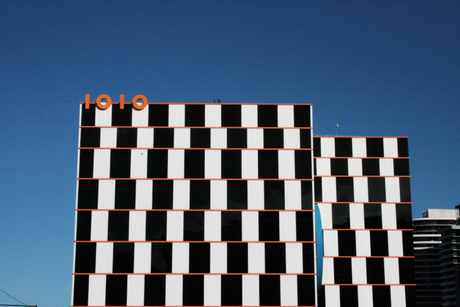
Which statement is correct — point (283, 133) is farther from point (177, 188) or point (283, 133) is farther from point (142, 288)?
point (142, 288)

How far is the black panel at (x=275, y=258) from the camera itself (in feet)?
165

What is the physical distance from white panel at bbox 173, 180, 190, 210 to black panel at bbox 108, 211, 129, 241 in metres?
5.03

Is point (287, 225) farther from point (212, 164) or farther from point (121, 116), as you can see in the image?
point (121, 116)

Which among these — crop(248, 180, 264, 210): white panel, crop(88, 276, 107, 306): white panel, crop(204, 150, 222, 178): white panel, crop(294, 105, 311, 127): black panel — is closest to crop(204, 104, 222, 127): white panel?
crop(204, 150, 222, 178): white panel

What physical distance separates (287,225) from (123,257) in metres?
16.4

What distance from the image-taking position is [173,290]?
163 ft

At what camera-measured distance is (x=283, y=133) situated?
53531 millimetres

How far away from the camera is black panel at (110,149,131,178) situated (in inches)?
2057

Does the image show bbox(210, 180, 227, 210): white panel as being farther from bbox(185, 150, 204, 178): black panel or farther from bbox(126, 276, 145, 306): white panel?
bbox(126, 276, 145, 306): white panel

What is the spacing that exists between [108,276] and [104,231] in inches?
172

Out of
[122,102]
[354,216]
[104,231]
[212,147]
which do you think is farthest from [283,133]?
[104,231]

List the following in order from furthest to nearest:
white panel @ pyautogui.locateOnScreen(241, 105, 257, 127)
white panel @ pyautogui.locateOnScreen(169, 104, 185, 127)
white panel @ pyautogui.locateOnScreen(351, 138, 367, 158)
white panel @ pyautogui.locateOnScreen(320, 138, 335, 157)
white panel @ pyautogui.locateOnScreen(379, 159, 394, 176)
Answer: white panel @ pyautogui.locateOnScreen(320, 138, 335, 157), white panel @ pyautogui.locateOnScreen(351, 138, 367, 158), white panel @ pyautogui.locateOnScreen(379, 159, 394, 176), white panel @ pyautogui.locateOnScreen(241, 105, 257, 127), white panel @ pyautogui.locateOnScreen(169, 104, 185, 127)

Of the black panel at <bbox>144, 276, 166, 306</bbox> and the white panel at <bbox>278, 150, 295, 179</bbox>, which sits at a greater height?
the white panel at <bbox>278, 150, 295, 179</bbox>

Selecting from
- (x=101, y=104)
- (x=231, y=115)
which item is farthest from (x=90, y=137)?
(x=231, y=115)
